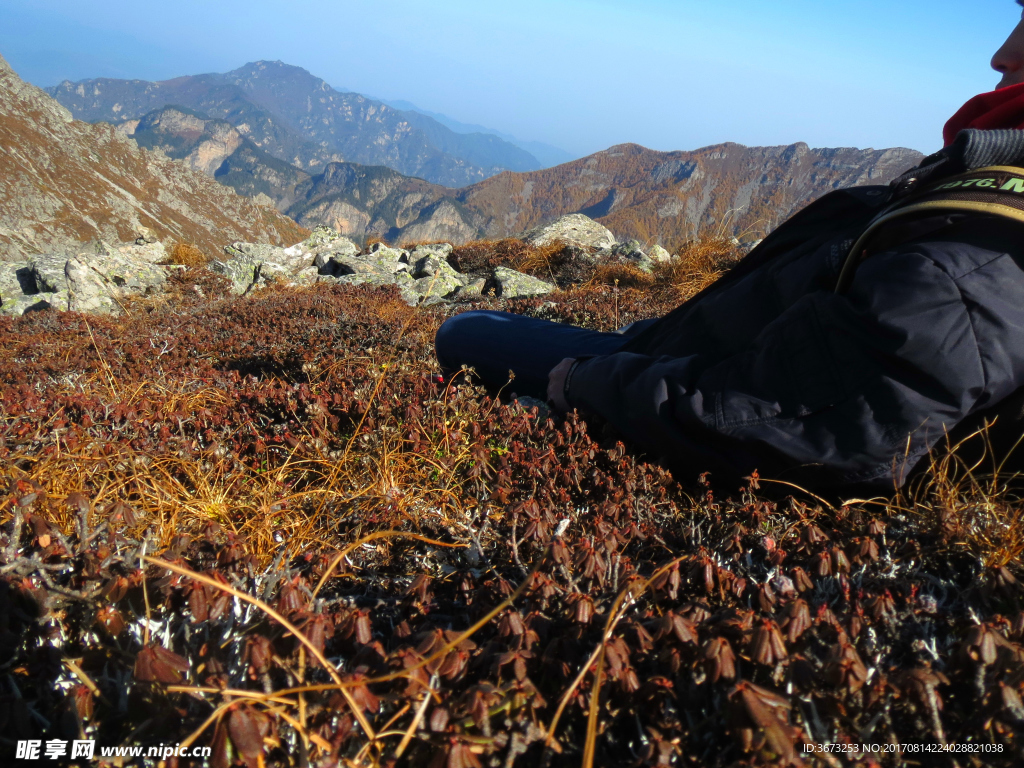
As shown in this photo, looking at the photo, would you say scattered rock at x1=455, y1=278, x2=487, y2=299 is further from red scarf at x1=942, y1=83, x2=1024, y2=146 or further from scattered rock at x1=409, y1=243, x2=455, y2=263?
red scarf at x1=942, y1=83, x2=1024, y2=146

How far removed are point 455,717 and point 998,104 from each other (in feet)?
8.87

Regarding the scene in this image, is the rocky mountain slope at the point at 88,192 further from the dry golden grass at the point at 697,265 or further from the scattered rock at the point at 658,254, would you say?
the dry golden grass at the point at 697,265

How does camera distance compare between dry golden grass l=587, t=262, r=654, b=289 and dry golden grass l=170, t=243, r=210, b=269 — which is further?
dry golden grass l=170, t=243, r=210, b=269

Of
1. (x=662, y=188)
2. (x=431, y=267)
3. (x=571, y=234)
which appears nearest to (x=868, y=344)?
(x=431, y=267)

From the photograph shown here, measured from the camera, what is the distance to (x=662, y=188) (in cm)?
10119

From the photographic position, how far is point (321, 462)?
236 centimetres

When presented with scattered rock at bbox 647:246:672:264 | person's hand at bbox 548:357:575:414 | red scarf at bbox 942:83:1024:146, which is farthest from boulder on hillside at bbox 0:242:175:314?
red scarf at bbox 942:83:1024:146

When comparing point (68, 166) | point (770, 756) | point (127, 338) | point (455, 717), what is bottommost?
point (127, 338)

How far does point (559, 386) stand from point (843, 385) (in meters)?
1.29

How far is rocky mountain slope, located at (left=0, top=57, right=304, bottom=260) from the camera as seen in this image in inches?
1789

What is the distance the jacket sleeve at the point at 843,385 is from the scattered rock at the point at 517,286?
6.61 meters

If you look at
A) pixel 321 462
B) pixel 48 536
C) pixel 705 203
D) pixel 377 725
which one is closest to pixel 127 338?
pixel 321 462

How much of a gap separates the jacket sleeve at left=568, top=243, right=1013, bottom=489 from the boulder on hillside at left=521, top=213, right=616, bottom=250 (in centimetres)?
1089

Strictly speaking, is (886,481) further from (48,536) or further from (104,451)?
(104,451)
